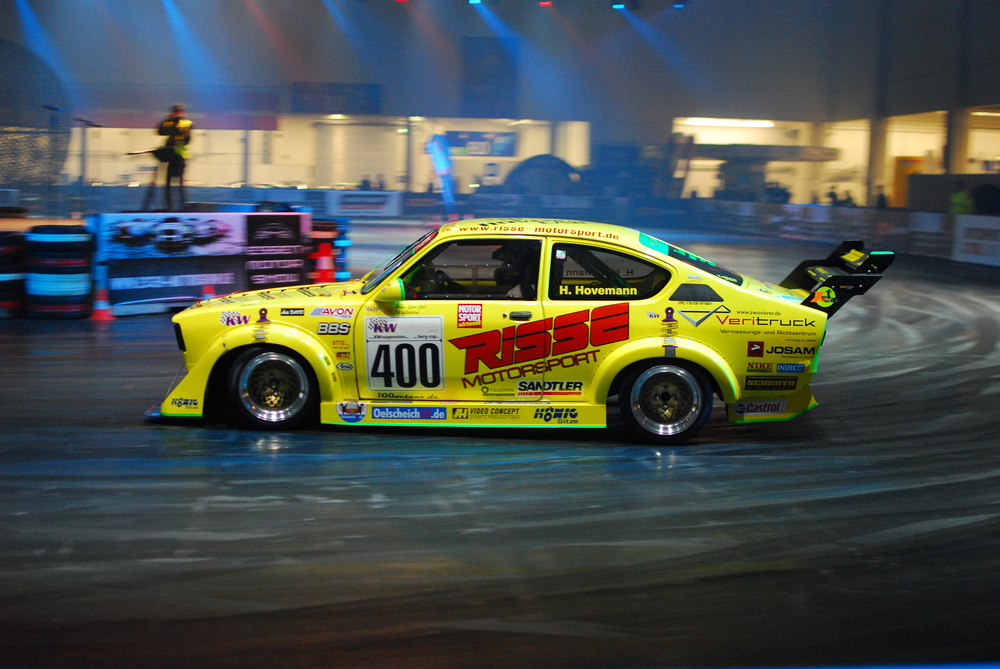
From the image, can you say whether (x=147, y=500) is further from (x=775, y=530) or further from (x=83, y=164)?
(x=83, y=164)

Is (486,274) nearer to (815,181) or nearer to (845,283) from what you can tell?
(845,283)

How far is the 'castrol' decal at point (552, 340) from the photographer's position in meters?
5.75

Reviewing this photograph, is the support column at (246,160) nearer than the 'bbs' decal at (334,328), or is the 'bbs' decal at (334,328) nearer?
the 'bbs' decal at (334,328)

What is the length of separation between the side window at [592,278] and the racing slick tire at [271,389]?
5.81 ft

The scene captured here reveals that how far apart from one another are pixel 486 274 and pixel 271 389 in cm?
166

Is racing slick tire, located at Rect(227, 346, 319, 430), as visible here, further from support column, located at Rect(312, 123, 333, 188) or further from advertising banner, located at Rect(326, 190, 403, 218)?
support column, located at Rect(312, 123, 333, 188)

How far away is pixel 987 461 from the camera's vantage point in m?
5.68

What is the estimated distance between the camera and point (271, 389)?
5.96 metres

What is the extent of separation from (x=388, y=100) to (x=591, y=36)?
8.35m

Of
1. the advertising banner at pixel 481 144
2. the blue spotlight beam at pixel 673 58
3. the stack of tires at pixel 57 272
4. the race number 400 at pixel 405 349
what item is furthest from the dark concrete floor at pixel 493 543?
the blue spotlight beam at pixel 673 58

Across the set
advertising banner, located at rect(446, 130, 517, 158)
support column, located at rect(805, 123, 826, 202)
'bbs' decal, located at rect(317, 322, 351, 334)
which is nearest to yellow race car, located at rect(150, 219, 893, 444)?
'bbs' decal, located at rect(317, 322, 351, 334)

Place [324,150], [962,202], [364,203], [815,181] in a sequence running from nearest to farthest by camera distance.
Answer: [962,202] → [364,203] → [324,150] → [815,181]

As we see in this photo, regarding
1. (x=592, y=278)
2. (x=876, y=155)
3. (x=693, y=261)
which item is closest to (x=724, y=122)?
(x=876, y=155)

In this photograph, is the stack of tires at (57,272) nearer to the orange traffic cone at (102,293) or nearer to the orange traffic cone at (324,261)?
the orange traffic cone at (102,293)
